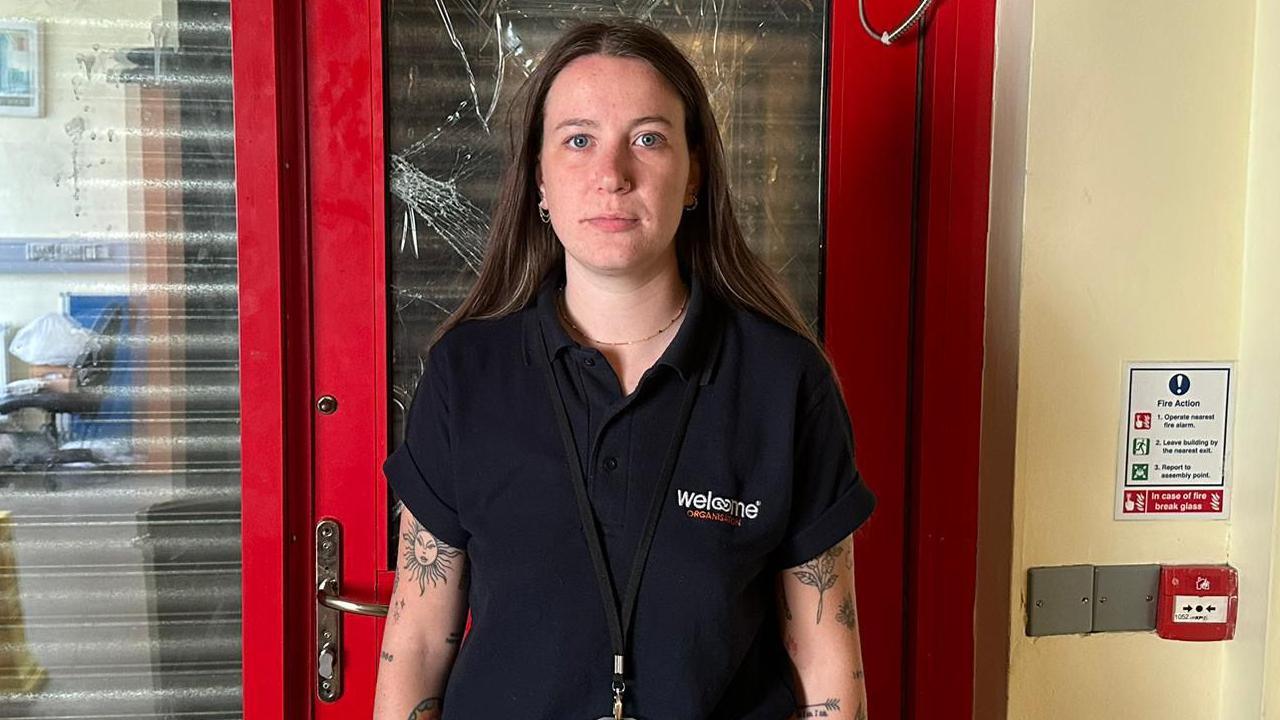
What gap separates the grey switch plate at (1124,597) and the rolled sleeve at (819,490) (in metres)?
0.53

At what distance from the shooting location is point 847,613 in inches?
48.2

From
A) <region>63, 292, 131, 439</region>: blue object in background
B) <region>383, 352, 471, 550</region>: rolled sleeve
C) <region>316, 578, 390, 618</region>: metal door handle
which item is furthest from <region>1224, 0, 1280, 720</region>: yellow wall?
<region>63, 292, 131, 439</region>: blue object in background

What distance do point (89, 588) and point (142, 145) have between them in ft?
2.25

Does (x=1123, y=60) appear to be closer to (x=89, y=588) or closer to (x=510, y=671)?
(x=510, y=671)

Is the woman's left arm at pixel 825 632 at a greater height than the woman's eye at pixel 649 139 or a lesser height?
lesser

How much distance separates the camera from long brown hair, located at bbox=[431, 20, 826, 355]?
47.7 inches

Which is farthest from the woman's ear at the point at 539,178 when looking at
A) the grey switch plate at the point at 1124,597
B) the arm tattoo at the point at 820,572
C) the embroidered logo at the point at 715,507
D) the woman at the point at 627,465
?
the grey switch plate at the point at 1124,597

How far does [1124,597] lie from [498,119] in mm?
1191

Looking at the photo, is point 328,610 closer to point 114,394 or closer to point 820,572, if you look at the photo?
point 114,394

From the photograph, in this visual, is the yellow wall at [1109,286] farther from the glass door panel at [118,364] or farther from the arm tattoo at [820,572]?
the glass door panel at [118,364]

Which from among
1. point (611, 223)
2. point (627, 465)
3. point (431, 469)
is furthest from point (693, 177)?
point (431, 469)

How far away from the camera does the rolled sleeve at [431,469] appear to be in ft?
3.99

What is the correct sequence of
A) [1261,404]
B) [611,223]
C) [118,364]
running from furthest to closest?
[118,364] < [1261,404] < [611,223]

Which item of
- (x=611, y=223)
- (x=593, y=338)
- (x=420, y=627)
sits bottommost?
(x=420, y=627)
